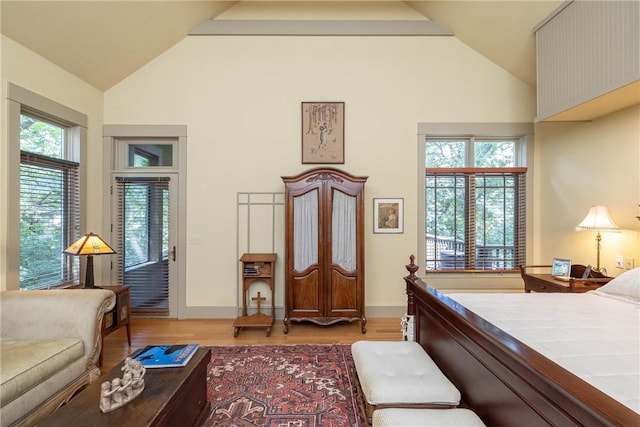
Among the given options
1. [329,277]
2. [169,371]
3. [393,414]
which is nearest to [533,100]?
[329,277]

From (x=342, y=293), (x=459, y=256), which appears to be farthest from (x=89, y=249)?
(x=459, y=256)

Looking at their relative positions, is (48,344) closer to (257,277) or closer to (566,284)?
(257,277)

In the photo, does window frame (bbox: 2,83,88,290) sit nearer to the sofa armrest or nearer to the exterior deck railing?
the sofa armrest

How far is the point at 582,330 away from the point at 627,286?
1110 mm

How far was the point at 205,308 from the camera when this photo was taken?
3877mm

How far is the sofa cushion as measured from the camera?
1.63 meters

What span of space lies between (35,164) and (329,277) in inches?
126

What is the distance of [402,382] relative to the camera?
1.63 m

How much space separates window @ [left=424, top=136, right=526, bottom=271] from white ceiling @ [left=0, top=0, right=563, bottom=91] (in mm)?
1246

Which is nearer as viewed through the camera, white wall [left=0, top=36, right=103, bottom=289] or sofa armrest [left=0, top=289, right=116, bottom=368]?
sofa armrest [left=0, top=289, right=116, bottom=368]

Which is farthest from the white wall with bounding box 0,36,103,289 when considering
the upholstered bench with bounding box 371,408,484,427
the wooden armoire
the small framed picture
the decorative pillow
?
the decorative pillow

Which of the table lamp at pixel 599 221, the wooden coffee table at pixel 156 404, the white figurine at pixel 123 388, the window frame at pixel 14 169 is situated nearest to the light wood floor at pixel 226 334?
the window frame at pixel 14 169

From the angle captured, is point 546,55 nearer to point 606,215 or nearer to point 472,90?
point 472,90

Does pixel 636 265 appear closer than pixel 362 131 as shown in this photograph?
Yes
